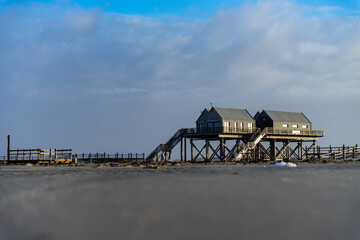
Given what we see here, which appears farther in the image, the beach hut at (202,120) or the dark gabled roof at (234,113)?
the beach hut at (202,120)

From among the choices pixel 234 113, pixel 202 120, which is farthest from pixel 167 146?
pixel 234 113

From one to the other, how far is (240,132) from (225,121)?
2.66 meters

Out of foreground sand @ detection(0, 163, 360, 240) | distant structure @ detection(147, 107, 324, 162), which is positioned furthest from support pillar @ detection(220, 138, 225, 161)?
foreground sand @ detection(0, 163, 360, 240)

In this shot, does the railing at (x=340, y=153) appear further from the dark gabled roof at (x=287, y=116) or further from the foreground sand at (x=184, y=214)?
the foreground sand at (x=184, y=214)

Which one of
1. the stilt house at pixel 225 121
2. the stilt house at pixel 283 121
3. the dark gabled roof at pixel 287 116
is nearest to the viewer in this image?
the stilt house at pixel 225 121

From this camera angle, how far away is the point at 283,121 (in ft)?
199

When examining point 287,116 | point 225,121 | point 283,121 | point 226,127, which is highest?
Answer: point 287,116

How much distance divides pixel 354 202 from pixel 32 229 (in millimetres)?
5385

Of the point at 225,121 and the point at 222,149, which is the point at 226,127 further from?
the point at 222,149

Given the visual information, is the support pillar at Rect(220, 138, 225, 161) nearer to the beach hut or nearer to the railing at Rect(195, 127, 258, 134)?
the railing at Rect(195, 127, 258, 134)

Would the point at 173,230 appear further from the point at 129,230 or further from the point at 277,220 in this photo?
the point at 277,220

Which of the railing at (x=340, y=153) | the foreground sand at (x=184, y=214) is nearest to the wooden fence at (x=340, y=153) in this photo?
the railing at (x=340, y=153)

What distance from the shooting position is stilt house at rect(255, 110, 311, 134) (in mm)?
59559

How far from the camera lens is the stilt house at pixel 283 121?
195 feet
